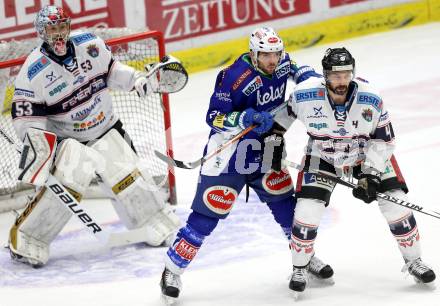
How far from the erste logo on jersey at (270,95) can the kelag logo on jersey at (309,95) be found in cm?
16

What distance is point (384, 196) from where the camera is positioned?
4.96 meters

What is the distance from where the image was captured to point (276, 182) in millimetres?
5234

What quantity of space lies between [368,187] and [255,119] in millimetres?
596

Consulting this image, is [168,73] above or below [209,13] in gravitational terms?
above

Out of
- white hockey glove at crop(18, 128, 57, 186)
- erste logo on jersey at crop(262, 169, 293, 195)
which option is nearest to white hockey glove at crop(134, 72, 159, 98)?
white hockey glove at crop(18, 128, 57, 186)

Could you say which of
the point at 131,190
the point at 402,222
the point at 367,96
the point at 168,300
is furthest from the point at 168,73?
the point at 402,222

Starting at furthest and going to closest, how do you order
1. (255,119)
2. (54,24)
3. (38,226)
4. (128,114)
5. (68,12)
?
(68,12) < (128,114) < (38,226) < (54,24) < (255,119)

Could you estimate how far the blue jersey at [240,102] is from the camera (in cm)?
509

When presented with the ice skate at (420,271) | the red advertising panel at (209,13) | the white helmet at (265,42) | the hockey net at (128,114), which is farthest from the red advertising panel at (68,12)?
the ice skate at (420,271)

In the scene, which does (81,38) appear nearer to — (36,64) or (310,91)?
(36,64)

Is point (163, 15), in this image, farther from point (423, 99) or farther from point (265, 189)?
point (265, 189)

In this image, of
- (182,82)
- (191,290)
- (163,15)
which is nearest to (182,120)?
(163,15)

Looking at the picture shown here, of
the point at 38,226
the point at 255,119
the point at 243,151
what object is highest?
the point at 255,119

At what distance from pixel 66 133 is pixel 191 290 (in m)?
1.23
